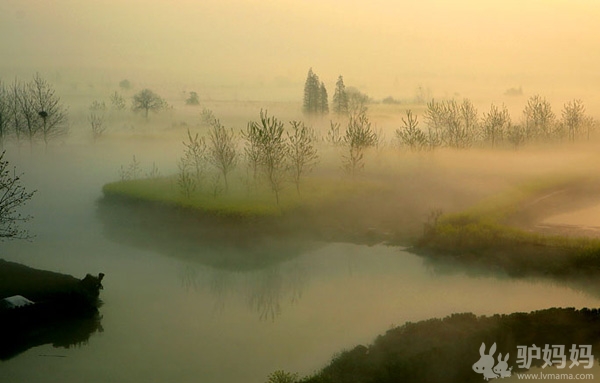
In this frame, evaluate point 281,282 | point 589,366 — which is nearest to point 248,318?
point 281,282

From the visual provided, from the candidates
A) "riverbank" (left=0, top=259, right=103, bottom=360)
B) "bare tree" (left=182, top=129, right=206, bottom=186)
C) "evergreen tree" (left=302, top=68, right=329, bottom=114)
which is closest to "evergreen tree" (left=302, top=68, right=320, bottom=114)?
"evergreen tree" (left=302, top=68, right=329, bottom=114)

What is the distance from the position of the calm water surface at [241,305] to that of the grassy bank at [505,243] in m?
1.32

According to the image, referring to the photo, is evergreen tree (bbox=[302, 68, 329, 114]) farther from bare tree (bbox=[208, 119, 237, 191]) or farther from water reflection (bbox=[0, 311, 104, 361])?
water reflection (bbox=[0, 311, 104, 361])

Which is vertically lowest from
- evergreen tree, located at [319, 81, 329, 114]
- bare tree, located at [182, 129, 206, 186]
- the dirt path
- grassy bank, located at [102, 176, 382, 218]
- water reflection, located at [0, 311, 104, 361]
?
water reflection, located at [0, 311, 104, 361]

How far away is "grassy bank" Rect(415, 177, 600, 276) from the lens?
70.1ft

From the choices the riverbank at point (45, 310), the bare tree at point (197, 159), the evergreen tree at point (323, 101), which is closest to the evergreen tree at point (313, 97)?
the evergreen tree at point (323, 101)

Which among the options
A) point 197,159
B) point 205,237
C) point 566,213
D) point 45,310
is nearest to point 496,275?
point 205,237

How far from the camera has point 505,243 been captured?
77.3 feet

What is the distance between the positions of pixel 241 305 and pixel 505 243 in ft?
37.3

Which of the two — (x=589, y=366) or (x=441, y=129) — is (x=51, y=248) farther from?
(x=441, y=129)

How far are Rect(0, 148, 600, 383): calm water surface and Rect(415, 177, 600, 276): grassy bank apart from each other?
4.32 feet

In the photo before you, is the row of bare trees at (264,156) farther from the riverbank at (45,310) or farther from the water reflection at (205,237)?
the riverbank at (45,310)

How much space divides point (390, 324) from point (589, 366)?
510 centimetres

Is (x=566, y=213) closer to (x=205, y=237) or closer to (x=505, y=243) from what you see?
(x=505, y=243)
